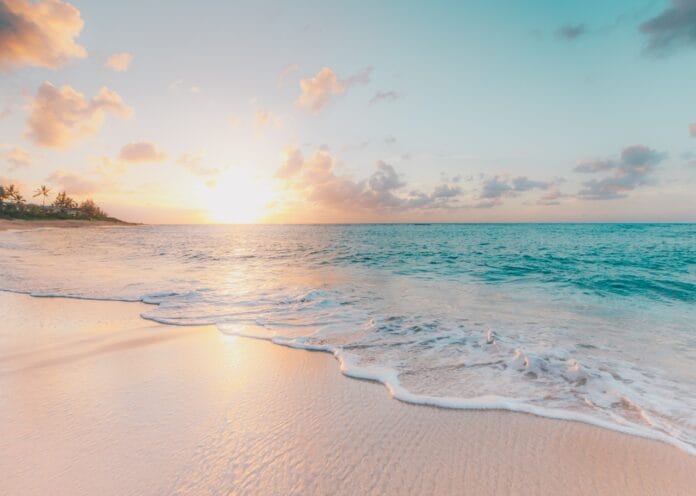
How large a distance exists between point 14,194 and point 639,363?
425ft

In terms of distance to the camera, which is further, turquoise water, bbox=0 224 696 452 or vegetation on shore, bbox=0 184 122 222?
vegetation on shore, bbox=0 184 122 222

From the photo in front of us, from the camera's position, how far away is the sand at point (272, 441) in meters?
2.59

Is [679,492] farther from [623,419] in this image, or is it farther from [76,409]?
[76,409]

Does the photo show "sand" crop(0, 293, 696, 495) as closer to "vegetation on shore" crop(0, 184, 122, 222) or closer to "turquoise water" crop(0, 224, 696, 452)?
"turquoise water" crop(0, 224, 696, 452)

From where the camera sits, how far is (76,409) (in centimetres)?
356

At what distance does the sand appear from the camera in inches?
102

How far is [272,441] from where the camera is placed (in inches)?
121

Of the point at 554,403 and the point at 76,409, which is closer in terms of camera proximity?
the point at 76,409

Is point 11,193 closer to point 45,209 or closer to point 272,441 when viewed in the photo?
point 45,209

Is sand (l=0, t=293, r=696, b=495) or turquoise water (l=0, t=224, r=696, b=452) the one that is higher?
sand (l=0, t=293, r=696, b=495)

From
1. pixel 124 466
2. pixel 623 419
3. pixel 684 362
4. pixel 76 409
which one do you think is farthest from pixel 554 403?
pixel 76 409

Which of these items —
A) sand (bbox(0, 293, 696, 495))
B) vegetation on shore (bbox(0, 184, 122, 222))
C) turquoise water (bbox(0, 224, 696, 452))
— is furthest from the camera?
vegetation on shore (bbox(0, 184, 122, 222))

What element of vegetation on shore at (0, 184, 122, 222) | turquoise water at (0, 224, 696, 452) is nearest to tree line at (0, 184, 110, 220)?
vegetation on shore at (0, 184, 122, 222)

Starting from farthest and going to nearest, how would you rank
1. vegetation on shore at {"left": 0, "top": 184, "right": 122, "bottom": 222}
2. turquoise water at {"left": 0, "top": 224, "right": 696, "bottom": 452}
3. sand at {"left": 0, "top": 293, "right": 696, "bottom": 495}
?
vegetation on shore at {"left": 0, "top": 184, "right": 122, "bottom": 222} → turquoise water at {"left": 0, "top": 224, "right": 696, "bottom": 452} → sand at {"left": 0, "top": 293, "right": 696, "bottom": 495}
